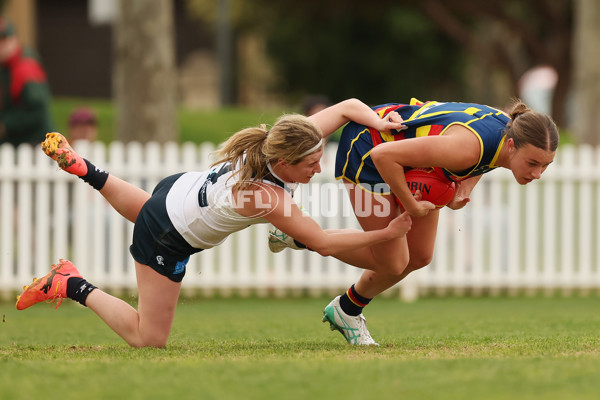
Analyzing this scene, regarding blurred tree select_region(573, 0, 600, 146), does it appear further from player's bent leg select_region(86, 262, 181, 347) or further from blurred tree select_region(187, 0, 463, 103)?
blurred tree select_region(187, 0, 463, 103)

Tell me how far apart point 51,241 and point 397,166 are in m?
5.83

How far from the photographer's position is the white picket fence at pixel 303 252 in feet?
32.2

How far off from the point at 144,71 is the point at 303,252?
325 centimetres

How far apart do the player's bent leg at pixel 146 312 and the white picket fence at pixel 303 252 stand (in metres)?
3.85

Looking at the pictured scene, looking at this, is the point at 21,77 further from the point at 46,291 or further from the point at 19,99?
the point at 46,291

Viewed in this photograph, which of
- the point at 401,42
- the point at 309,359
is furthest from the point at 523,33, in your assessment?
the point at 309,359

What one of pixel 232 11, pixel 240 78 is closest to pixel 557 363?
pixel 232 11

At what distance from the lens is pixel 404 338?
6363mm

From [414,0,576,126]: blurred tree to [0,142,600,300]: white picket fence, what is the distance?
16734 mm

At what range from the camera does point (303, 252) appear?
400 inches

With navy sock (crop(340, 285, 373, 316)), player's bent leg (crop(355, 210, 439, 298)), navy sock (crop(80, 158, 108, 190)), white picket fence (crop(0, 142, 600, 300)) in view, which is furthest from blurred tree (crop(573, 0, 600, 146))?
navy sock (crop(80, 158, 108, 190))

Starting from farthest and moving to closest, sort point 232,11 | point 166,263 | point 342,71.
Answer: point 232,11 → point 342,71 → point 166,263

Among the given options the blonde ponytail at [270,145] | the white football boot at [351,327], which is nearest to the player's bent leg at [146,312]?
the blonde ponytail at [270,145]

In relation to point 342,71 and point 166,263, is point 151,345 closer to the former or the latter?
point 166,263
